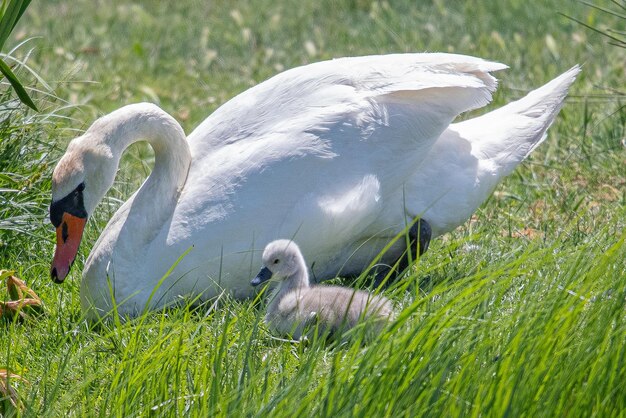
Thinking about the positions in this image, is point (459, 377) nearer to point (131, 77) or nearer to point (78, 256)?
point (78, 256)

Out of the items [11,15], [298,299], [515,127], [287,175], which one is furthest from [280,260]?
[515,127]

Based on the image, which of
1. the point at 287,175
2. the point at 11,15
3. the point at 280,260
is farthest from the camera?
the point at 287,175

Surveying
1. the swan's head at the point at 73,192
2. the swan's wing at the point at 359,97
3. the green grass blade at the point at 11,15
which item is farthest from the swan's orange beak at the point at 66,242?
the green grass blade at the point at 11,15

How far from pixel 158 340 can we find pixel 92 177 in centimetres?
108

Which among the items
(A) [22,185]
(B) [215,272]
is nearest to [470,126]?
(B) [215,272]

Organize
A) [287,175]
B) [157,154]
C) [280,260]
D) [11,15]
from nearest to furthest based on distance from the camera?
[11,15] < [280,260] < [287,175] < [157,154]

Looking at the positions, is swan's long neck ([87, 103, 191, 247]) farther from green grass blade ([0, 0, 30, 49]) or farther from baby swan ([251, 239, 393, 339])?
green grass blade ([0, 0, 30, 49])

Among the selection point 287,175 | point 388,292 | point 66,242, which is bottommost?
point 388,292

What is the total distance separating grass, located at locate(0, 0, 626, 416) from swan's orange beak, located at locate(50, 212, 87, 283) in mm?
144

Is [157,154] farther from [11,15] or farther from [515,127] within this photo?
[515,127]

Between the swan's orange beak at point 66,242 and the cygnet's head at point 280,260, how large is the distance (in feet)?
2.40

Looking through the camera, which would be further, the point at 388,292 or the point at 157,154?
the point at 157,154

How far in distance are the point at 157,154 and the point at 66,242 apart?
575mm

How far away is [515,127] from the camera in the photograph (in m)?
5.12
